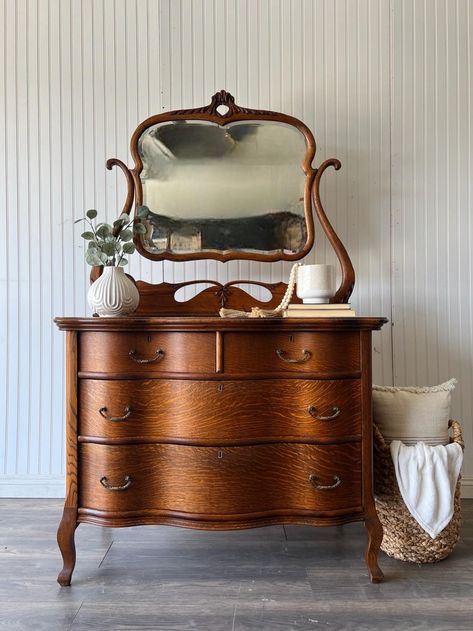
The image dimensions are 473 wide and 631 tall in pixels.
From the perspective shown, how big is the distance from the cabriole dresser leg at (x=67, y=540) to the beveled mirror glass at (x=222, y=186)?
104cm

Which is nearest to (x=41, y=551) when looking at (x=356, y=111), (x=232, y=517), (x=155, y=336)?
(x=232, y=517)

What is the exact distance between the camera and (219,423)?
1477 millimetres

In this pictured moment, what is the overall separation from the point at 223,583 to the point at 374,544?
497 millimetres

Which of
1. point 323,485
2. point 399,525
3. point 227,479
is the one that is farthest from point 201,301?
point 399,525

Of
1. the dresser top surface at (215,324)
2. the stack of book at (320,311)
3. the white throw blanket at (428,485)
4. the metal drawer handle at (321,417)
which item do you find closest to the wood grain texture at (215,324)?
the dresser top surface at (215,324)

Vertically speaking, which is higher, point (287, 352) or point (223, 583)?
point (287, 352)

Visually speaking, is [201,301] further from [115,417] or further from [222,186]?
[115,417]

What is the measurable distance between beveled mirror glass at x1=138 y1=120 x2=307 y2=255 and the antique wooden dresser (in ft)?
1.99

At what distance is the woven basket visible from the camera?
64.2 inches

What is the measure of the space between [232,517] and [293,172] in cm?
135

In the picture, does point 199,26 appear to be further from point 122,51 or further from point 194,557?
point 194,557

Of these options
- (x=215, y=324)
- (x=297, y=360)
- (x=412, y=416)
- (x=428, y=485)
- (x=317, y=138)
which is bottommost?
(x=428, y=485)

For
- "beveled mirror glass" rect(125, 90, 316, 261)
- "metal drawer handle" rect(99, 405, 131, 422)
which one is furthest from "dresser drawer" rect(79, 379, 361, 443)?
"beveled mirror glass" rect(125, 90, 316, 261)

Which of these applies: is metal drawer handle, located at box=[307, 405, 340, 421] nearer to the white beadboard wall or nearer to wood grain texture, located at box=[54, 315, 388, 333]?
wood grain texture, located at box=[54, 315, 388, 333]
